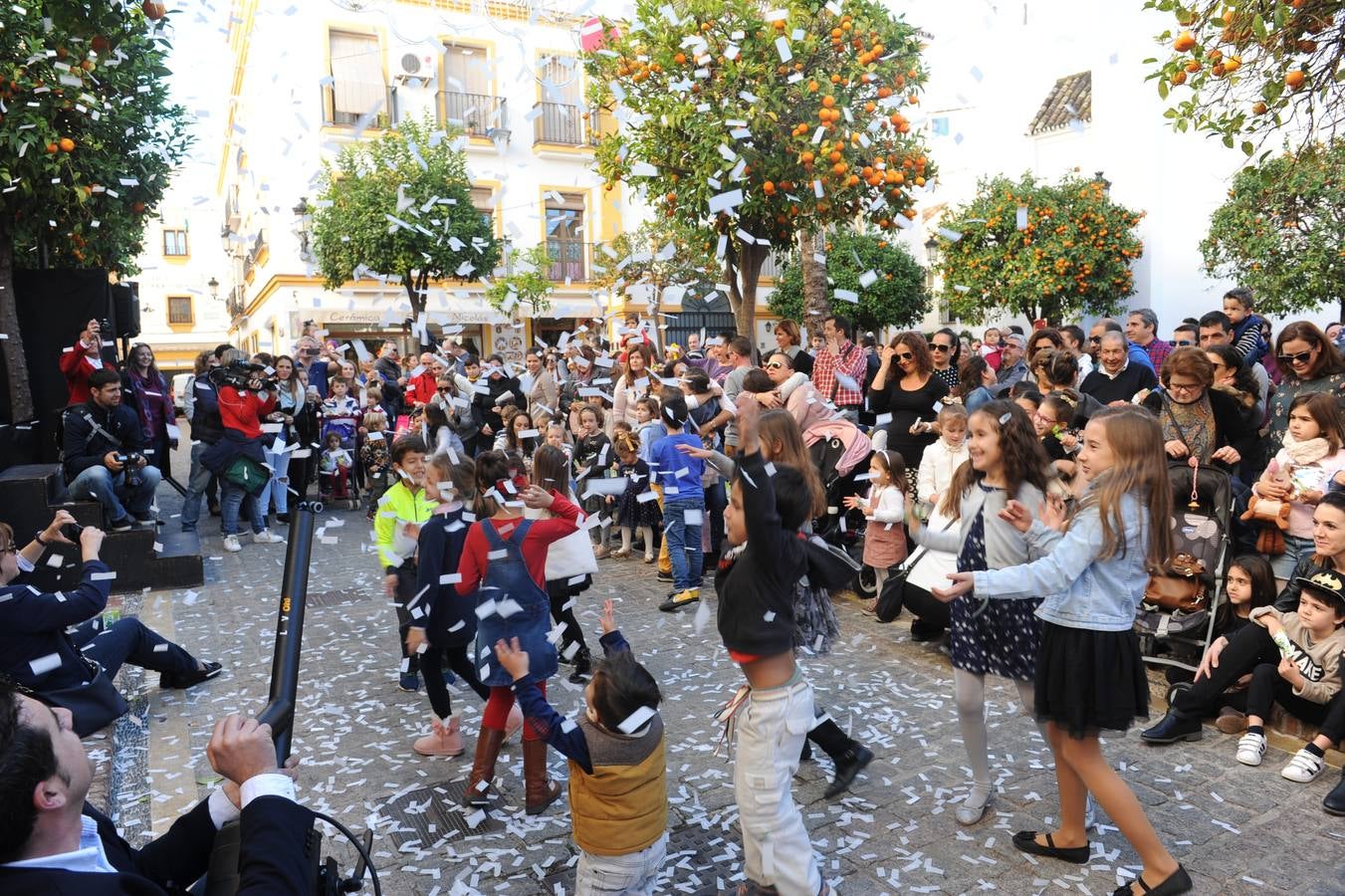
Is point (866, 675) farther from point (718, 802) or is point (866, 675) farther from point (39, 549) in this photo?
point (39, 549)

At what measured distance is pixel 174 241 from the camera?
145ft

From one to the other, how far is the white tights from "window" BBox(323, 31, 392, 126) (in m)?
22.1

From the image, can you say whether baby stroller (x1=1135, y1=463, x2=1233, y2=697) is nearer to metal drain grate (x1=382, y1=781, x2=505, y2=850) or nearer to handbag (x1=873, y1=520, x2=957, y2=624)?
handbag (x1=873, y1=520, x2=957, y2=624)

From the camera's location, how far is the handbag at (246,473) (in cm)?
940

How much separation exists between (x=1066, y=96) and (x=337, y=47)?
19.5 m

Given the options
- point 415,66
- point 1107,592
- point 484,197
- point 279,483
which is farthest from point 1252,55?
point 484,197

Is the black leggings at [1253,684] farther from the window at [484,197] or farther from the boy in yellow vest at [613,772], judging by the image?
the window at [484,197]

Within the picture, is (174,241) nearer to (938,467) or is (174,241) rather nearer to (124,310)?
(124,310)

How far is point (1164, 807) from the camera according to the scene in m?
3.68

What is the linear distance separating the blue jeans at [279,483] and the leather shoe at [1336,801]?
9847 mm

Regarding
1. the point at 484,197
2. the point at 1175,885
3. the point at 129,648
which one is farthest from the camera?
the point at 484,197

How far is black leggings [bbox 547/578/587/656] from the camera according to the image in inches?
213

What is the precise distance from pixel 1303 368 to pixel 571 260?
23.5 m

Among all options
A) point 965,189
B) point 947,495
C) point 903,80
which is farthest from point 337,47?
point 947,495
